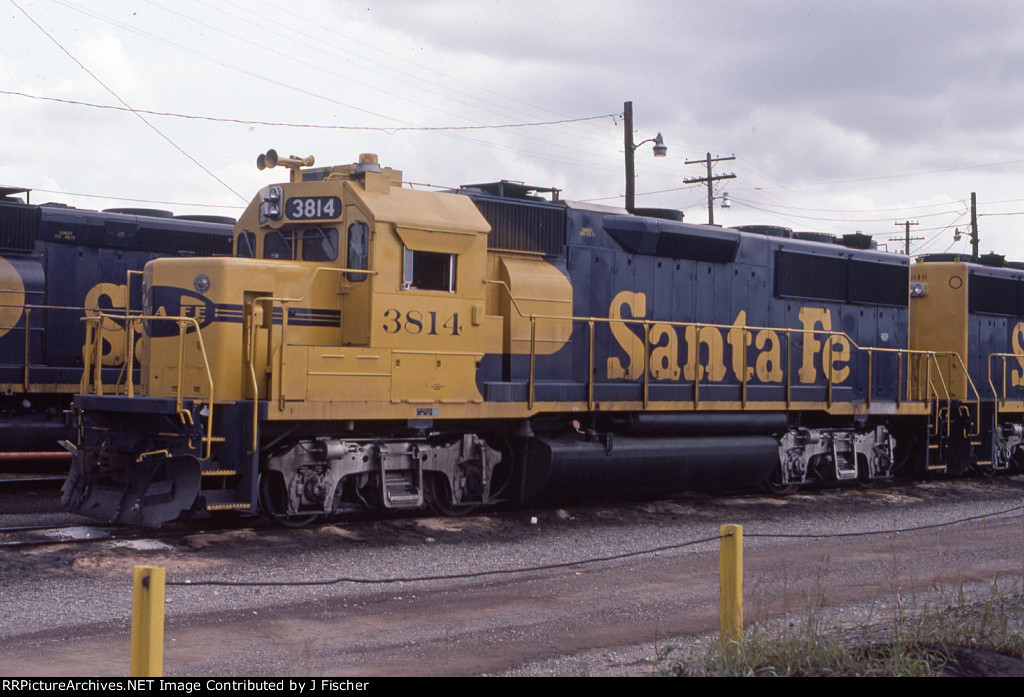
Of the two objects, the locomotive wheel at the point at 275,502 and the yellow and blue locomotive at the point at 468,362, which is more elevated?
the yellow and blue locomotive at the point at 468,362

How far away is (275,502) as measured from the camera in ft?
34.4

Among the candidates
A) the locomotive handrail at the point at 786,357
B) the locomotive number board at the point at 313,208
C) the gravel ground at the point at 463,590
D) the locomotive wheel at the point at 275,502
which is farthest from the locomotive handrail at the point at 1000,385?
the locomotive wheel at the point at 275,502

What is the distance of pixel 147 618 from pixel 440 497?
7560 mm

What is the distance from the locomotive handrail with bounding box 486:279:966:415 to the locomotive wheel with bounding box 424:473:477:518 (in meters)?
1.28

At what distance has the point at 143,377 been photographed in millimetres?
10961

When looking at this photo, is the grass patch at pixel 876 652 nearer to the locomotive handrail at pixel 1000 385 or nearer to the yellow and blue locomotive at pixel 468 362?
the yellow and blue locomotive at pixel 468 362

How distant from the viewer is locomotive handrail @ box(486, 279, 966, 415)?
11.9 m

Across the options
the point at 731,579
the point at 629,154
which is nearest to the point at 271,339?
the point at 731,579

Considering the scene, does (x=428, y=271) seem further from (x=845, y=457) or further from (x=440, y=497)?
(x=845, y=457)

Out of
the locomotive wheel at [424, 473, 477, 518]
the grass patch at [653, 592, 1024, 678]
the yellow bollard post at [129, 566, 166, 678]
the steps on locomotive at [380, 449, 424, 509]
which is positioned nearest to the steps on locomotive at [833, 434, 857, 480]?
the locomotive wheel at [424, 473, 477, 518]

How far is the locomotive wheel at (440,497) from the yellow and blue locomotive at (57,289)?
4862 mm

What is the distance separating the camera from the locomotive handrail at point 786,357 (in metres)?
11.9

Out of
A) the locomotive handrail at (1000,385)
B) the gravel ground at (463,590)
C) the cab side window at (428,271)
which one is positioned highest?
the cab side window at (428,271)

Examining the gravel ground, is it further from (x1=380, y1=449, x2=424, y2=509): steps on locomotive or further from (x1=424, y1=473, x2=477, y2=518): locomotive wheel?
(x1=424, y1=473, x2=477, y2=518): locomotive wheel
